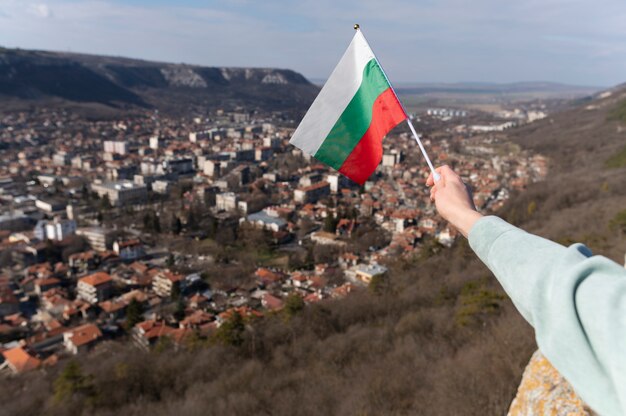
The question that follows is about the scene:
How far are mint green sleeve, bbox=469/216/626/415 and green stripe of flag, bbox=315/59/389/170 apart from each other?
59.1 inches

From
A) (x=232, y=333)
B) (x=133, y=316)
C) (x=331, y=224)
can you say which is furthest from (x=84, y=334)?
(x=331, y=224)

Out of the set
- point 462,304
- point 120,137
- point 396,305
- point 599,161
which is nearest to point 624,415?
point 462,304

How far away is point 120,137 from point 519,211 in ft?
133

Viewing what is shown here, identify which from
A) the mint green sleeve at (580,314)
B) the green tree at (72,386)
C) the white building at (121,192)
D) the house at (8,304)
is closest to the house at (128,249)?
the house at (8,304)

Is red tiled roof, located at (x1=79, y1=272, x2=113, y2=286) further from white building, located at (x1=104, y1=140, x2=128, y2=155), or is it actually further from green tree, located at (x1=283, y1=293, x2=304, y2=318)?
white building, located at (x1=104, y1=140, x2=128, y2=155)

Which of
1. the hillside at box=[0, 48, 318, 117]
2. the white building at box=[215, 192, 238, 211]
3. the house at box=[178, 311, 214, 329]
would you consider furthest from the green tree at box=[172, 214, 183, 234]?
the hillside at box=[0, 48, 318, 117]

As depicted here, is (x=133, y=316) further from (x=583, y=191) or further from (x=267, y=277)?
(x=583, y=191)

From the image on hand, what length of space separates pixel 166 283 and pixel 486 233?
13.3 m

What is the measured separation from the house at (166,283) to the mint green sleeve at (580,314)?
41.9 ft

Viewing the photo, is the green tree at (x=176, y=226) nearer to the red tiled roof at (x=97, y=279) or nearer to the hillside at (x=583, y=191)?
the red tiled roof at (x=97, y=279)

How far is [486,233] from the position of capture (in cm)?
74

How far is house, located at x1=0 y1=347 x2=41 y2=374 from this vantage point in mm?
8383

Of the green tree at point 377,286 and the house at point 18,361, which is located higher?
the green tree at point 377,286

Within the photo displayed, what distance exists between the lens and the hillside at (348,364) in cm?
482
